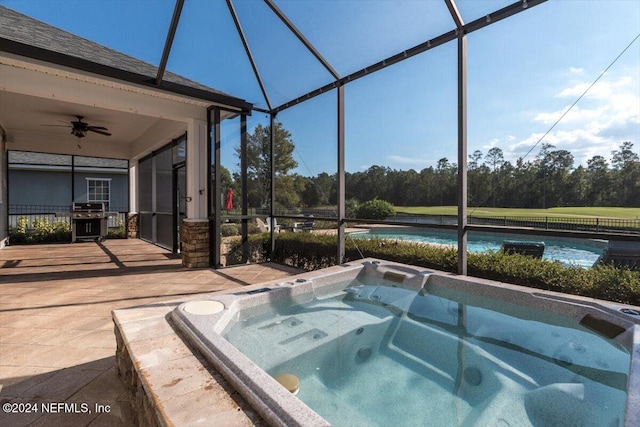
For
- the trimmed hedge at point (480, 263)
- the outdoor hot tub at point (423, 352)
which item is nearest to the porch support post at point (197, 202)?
the trimmed hedge at point (480, 263)

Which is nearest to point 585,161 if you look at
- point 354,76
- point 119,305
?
point 354,76

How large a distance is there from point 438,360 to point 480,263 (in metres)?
2.10

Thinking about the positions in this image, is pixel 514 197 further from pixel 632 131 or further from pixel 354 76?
pixel 354 76

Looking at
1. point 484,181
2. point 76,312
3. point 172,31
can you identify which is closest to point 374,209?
point 484,181

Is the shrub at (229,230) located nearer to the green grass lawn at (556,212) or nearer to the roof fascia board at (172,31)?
the roof fascia board at (172,31)

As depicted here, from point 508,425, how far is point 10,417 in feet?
8.01

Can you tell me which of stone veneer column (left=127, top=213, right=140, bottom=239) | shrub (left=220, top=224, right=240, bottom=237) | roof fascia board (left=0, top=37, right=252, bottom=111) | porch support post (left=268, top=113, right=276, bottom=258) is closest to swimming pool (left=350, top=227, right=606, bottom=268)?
porch support post (left=268, top=113, right=276, bottom=258)

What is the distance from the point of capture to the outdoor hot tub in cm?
153

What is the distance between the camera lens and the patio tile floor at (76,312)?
5.71ft

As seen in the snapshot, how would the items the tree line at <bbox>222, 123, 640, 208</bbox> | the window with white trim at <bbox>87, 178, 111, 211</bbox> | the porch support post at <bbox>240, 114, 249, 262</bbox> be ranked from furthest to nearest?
the window with white trim at <bbox>87, 178, 111, 211</bbox>
the porch support post at <bbox>240, 114, 249, 262</bbox>
the tree line at <bbox>222, 123, 640, 208</bbox>

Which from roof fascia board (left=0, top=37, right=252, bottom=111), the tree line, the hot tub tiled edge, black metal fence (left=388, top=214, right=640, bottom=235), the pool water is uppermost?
roof fascia board (left=0, top=37, right=252, bottom=111)

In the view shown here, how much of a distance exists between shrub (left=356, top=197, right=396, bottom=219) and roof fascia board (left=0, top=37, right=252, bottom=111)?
2.79 metres

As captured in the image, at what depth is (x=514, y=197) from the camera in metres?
4.95

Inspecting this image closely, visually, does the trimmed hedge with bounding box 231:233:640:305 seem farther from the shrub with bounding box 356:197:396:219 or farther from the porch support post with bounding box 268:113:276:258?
the shrub with bounding box 356:197:396:219
